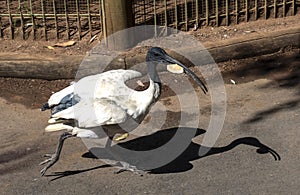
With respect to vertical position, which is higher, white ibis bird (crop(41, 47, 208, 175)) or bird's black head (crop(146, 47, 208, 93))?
bird's black head (crop(146, 47, 208, 93))

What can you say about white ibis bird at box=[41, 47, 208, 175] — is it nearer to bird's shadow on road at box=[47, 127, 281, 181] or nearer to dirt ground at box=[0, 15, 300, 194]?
dirt ground at box=[0, 15, 300, 194]

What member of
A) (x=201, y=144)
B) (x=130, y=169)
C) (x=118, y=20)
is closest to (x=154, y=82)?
(x=130, y=169)

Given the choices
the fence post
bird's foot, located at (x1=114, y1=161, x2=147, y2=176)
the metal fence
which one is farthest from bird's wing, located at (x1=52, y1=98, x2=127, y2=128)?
the metal fence

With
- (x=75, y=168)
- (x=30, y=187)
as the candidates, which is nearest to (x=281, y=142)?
(x=75, y=168)

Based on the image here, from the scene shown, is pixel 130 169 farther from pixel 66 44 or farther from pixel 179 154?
pixel 66 44

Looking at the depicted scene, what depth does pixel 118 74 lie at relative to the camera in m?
6.14

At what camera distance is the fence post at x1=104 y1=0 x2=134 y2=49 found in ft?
26.6

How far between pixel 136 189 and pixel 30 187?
0.85m

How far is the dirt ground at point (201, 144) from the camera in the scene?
5.87 m

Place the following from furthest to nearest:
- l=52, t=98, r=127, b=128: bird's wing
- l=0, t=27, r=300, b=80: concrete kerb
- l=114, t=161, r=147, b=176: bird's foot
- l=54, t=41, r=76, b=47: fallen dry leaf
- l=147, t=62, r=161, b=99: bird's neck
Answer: l=54, t=41, r=76, b=47: fallen dry leaf, l=0, t=27, r=300, b=80: concrete kerb, l=114, t=161, r=147, b=176: bird's foot, l=147, t=62, r=161, b=99: bird's neck, l=52, t=98, r=127, b=128: bird's wing

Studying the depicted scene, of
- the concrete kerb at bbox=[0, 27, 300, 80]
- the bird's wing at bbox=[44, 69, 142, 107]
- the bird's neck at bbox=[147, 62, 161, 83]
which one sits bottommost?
→ the concrete kerb at bbox=[0, 27, 300, 80]

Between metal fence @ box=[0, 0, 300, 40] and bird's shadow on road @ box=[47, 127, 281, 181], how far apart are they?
7.03 ft

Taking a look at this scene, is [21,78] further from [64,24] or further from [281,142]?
[281,142]

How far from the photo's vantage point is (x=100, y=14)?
8539 mm
